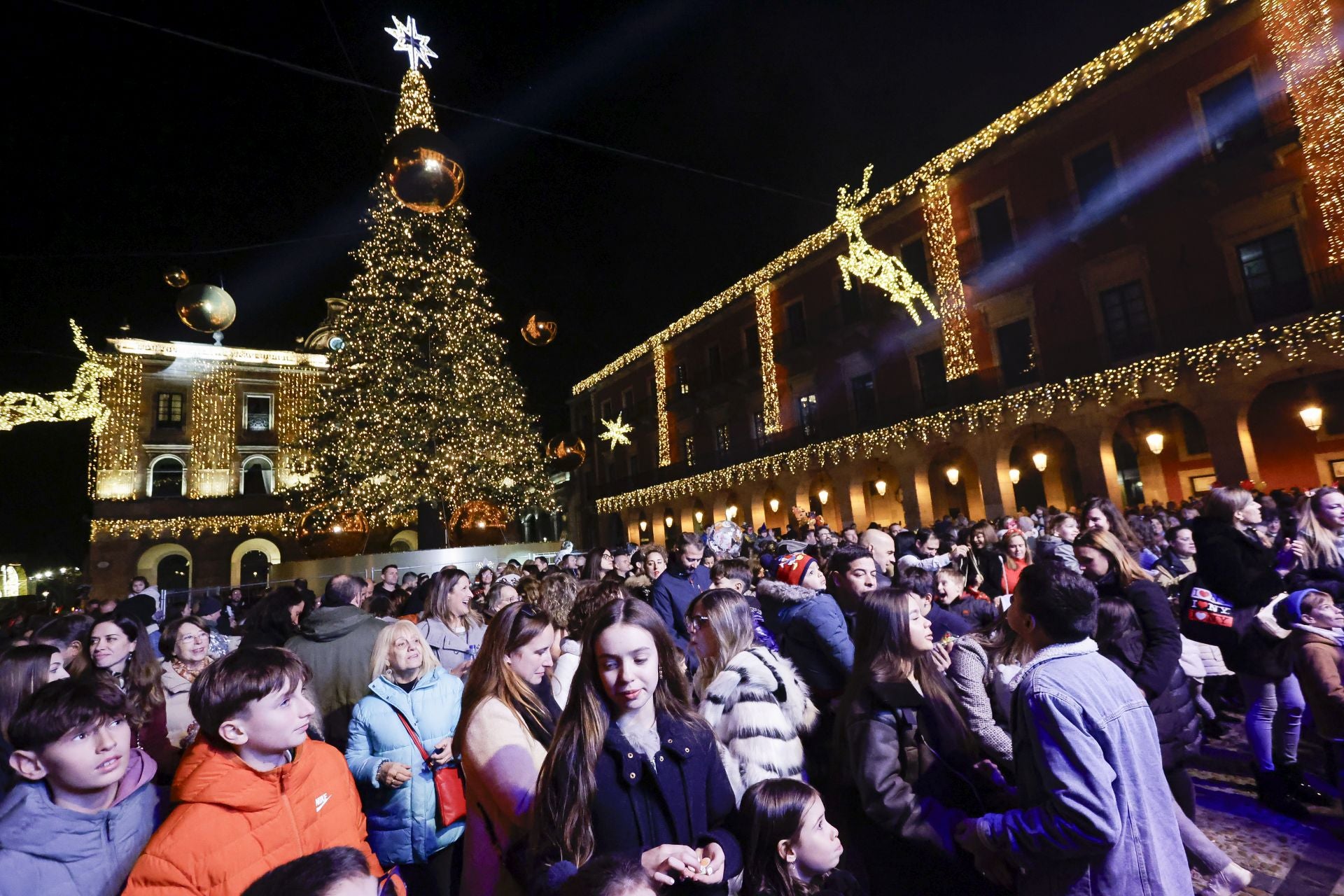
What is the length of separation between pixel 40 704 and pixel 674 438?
30214 millimetres

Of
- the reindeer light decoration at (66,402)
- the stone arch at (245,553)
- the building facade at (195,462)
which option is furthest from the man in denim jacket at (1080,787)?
the stone arch at (245,553)

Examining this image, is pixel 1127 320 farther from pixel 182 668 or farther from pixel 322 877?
pixel 322 877

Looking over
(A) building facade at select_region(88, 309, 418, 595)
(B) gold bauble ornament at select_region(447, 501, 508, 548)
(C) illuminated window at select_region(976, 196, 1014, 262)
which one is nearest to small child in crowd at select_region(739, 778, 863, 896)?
(B) gold bauble ornament at select_region(447, 501, 508, 548)

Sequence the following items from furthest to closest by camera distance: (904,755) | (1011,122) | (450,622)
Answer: (1011,122) → (450,622) → (904,755)

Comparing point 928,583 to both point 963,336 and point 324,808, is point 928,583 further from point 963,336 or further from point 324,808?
point 963,336

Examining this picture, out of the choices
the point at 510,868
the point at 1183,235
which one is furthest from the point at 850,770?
the point at 1183,235

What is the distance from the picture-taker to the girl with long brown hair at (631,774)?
1738 mm

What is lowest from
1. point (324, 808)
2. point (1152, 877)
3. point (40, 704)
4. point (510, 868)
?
point (1152, 877)

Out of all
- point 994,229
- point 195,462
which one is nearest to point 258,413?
point 195,462

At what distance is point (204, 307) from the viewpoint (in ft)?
32.8

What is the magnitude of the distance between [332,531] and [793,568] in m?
15.2

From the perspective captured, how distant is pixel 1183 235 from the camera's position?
14.2 m

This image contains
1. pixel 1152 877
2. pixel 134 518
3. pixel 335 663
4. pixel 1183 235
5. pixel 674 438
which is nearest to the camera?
pixel 1152 877

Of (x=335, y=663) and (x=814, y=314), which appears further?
(x=814, y=314)
